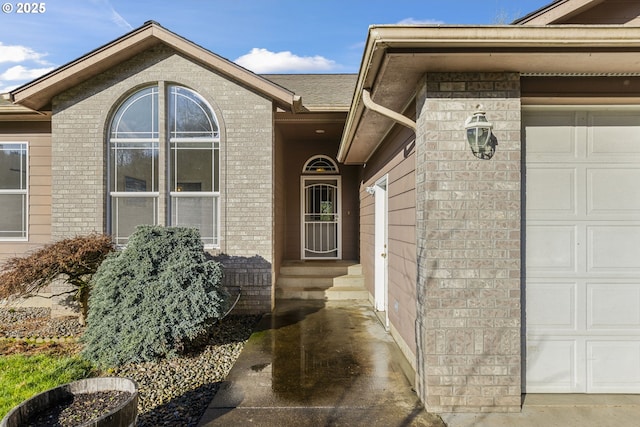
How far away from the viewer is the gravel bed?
114 inches

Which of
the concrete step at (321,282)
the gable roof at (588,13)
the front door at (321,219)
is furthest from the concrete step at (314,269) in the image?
the gable roof at (588,13)

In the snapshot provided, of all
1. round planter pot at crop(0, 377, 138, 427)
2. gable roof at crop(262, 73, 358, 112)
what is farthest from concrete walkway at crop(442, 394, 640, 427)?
gable roof at crop(262, 73, 358, 112)

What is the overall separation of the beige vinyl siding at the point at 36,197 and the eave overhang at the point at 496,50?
268 inches

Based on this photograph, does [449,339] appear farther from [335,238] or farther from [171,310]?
[335,238]

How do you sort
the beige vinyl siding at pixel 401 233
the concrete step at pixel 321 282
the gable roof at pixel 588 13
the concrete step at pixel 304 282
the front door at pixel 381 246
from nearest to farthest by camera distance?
the gable roof at pixel 588 13 → the beige vinyl siding at pixel 401 233 → the front door at pixel 381 246 → the concrete step at pixel 321 282 → the concrete step at pixel 304 282

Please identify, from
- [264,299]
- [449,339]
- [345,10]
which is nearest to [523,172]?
[449,339]

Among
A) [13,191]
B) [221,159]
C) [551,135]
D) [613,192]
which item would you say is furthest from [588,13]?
[13,191]

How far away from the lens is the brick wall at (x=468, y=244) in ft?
9.34

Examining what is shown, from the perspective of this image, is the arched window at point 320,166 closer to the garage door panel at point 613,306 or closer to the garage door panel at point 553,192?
the garage door panel at point 553,192

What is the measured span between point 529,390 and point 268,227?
169 inches

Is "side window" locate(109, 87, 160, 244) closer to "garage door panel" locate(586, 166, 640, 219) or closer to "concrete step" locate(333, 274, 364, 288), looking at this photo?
"concrete step" locate(333, 274, 364, 288)

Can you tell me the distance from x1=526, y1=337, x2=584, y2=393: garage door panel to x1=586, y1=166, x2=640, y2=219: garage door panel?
1219 mm

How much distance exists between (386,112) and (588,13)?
250 centimetres

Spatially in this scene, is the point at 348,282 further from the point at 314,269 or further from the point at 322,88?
the point at 322,88
